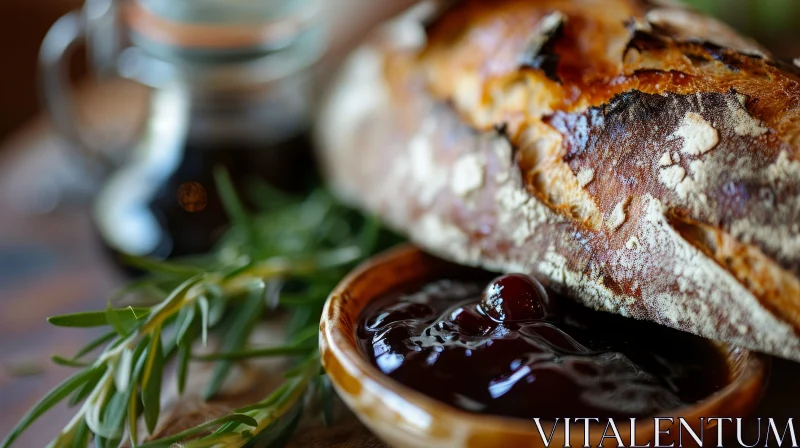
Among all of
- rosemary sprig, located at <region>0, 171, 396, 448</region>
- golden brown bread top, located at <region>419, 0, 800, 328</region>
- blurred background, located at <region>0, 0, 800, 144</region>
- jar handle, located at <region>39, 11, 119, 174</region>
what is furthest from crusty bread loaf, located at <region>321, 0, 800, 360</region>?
blurred background, located at <region>0, 0, 800, 144</region>

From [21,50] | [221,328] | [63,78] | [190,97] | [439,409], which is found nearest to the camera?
[439,409]

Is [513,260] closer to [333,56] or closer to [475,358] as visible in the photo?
[475,358]

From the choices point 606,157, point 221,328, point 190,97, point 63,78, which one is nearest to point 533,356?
point 606,157

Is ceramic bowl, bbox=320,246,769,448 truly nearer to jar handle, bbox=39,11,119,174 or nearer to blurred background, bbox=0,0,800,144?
jar handle, bbox=39,11,119,174

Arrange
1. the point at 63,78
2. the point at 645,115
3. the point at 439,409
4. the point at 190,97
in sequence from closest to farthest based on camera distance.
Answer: the point at 439,409 → the point at 645,115 → the point at 190,97 → the point at 63,78

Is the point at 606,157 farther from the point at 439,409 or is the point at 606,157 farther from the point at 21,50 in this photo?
the point at 21,50

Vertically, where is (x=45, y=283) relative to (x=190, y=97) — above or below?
below

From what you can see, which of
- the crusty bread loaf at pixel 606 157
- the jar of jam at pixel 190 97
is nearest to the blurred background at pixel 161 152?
the jar of jam at pixel 190 97
